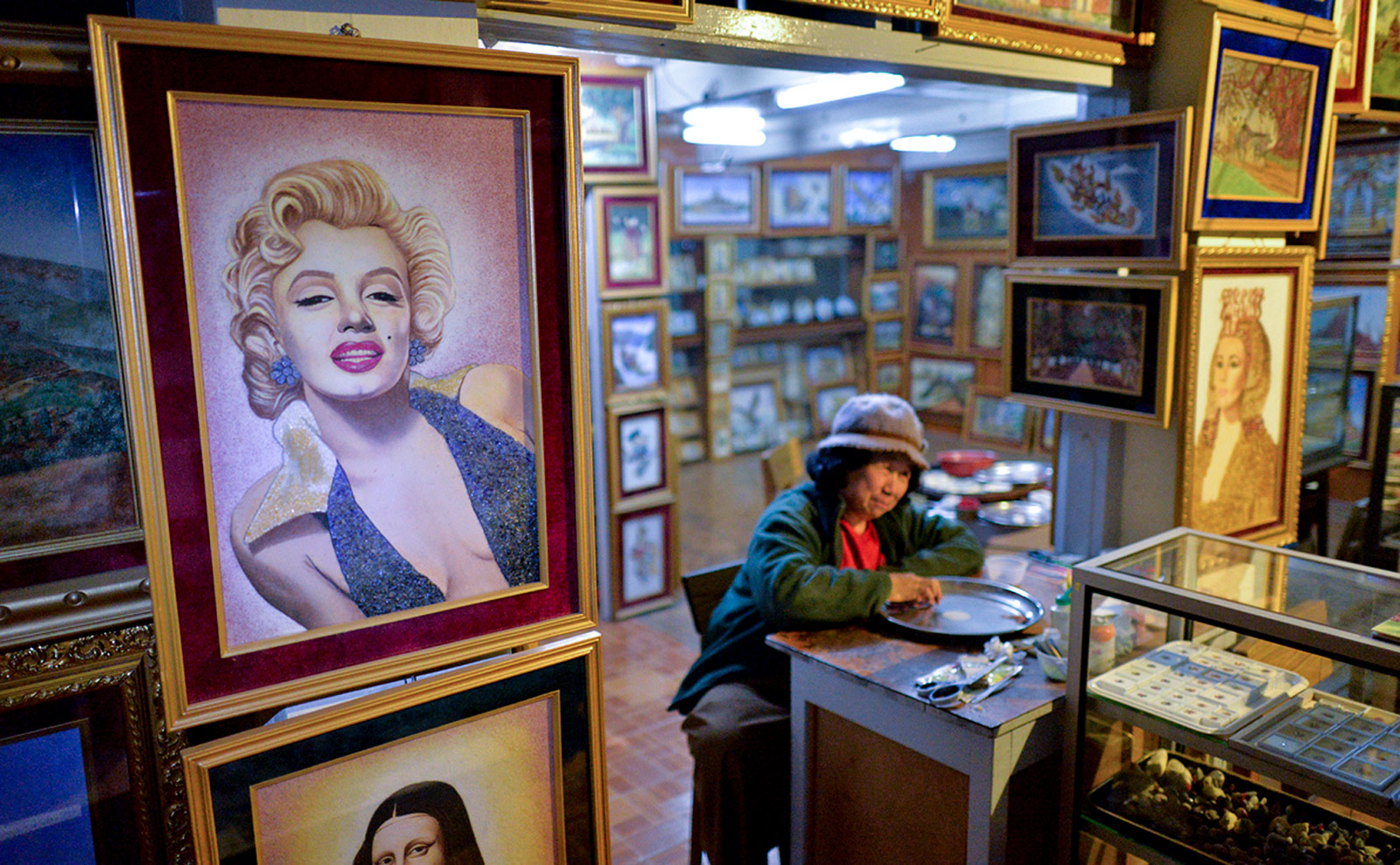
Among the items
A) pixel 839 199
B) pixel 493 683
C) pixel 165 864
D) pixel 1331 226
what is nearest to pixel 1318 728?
pixel 493 683

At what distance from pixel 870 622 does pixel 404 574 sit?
1430 mm

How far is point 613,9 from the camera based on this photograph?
69.3 inches

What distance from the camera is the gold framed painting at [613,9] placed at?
1689 millimetres

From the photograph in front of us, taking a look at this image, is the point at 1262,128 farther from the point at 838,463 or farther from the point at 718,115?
the point at 718,115

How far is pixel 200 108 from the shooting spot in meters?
1.38

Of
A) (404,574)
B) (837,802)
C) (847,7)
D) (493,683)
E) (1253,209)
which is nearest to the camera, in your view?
(404,574)

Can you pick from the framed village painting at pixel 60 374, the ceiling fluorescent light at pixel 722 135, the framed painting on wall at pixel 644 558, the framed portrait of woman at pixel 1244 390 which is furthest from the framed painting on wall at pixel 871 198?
the framed village painting at pixel 60 374

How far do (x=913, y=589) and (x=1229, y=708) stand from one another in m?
0.89

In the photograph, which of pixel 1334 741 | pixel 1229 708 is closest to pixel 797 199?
pixel 1229 708

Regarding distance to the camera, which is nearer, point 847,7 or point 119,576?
point 119,576

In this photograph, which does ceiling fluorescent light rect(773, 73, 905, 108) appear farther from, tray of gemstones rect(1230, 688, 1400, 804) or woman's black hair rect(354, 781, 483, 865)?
woman's black hair rect(354, 781, 483, 865)

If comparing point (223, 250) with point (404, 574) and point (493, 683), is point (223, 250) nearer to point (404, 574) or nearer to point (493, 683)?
point (404, 574)

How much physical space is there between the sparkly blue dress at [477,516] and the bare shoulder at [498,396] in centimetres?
1

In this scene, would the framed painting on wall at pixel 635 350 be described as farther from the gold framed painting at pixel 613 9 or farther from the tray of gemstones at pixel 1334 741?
the tray of gemstones at pixel 1334 741
